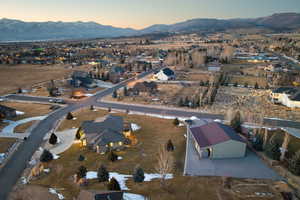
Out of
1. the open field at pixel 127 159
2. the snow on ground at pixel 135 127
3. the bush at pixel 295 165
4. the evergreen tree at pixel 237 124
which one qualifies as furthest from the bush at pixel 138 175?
Answer: the evergreen tree at pixel 237 124

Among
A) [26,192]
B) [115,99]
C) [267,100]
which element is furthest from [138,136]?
[267,100]

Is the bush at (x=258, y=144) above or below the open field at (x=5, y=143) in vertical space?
above

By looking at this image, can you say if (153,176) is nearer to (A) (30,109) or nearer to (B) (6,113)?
(B) (6,113)

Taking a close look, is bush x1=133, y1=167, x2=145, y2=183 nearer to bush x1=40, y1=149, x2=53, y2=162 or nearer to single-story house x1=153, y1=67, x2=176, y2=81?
bush x1=40, y1=149, x2=53, y2=162

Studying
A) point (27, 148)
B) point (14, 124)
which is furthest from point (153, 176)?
point (14, 124)

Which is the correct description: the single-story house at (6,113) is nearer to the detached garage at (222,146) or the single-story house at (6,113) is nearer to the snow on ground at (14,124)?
the snow on ground at (14,124)

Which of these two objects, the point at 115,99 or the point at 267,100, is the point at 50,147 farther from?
the point at 267,100
